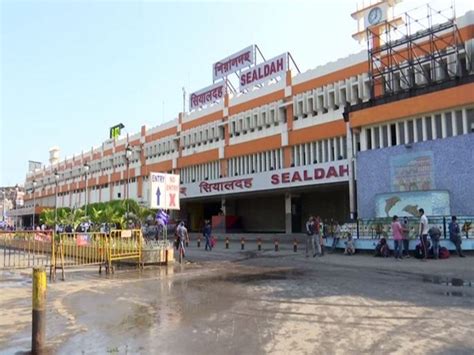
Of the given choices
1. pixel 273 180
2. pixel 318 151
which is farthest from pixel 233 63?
pixel 318 151

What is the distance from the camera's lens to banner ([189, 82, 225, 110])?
49.2 m

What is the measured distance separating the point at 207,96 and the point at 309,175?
62.1ft

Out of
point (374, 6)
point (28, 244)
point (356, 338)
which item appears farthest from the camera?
point (374, 6)

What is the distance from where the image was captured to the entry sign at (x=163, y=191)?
18.2 meters

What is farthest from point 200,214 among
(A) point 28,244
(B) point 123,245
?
(B) point 123,245

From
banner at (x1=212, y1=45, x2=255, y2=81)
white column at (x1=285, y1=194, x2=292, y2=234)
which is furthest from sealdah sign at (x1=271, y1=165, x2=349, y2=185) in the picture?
banner at (x1=212, y1=45, x2=255, y2=81)

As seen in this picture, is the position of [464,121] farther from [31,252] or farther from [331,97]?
[31,252]

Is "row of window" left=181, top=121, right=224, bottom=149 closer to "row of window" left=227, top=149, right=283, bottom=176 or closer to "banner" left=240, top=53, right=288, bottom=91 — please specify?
"row of window" left=227, top=149, right=283, bottom=176

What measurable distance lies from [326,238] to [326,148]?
13618mm

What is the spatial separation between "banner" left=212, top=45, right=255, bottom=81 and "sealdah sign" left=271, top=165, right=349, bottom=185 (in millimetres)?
13016

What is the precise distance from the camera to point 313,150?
3766 centimetres

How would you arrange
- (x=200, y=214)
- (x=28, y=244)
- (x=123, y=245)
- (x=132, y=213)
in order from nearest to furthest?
(x=123, y=245) → (x=28, y=244) → (x=132, y=213) → (x=200, y=214)

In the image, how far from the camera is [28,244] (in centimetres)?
2147

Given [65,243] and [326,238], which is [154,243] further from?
[326,238]
